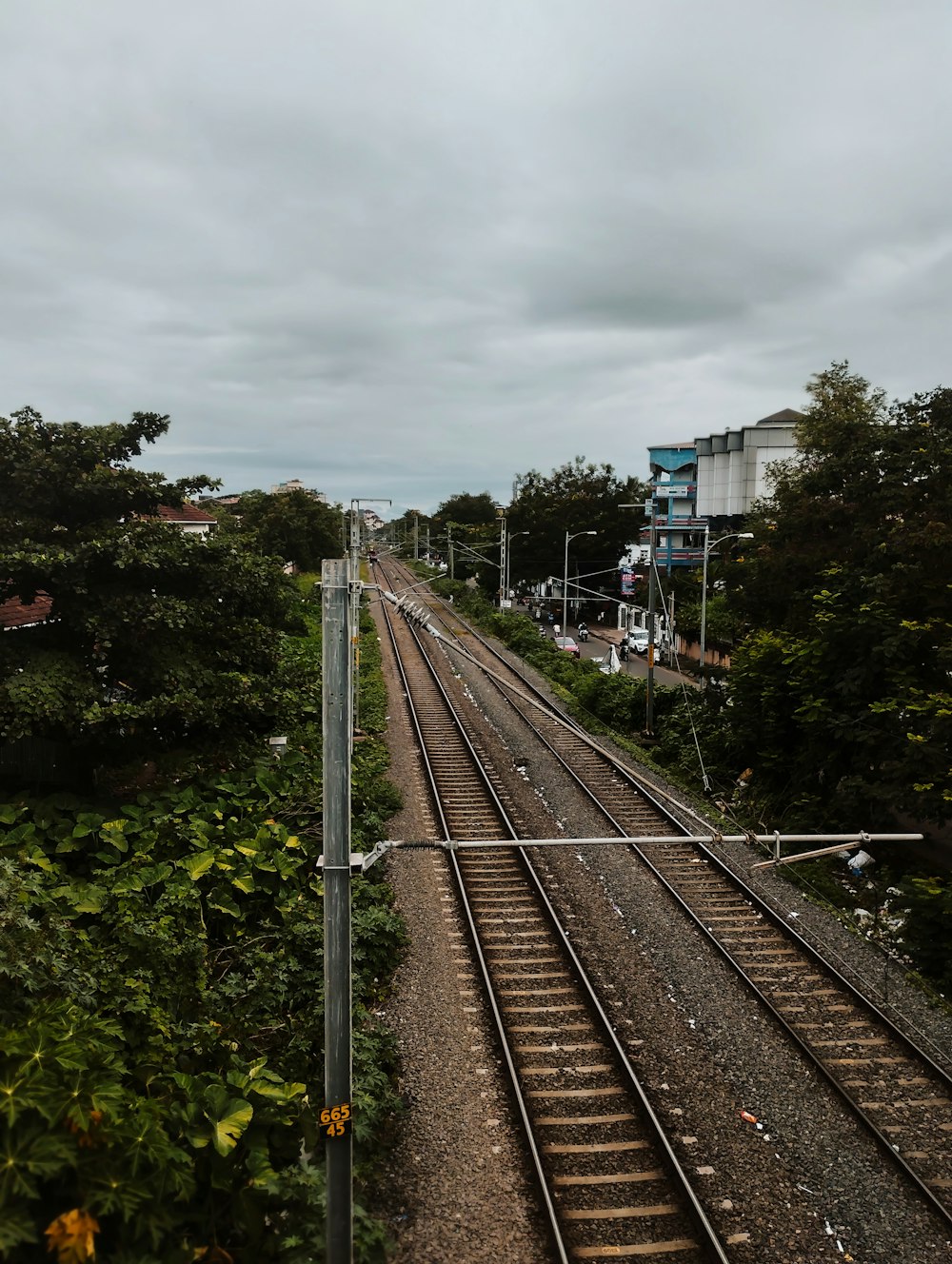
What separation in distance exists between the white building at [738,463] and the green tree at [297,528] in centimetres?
2717

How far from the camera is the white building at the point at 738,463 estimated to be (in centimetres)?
5778

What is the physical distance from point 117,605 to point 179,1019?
5.39 meters

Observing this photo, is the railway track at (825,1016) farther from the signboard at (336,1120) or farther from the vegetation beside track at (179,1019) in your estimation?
the signboard at (336,1120)

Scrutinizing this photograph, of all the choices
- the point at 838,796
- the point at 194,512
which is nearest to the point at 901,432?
the point at 838,796

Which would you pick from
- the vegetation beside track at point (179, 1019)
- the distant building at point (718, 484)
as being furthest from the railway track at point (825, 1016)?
the distant building at point (718, 484)

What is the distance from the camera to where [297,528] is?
181 ft

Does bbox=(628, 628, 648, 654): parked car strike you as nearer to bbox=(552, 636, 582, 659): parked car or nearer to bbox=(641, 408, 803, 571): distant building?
bbox=(552, 636, 582, 659): parked car

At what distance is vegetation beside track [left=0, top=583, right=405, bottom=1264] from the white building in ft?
163

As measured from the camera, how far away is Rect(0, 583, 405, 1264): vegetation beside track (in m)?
4.19

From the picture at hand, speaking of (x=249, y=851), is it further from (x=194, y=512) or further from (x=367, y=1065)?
(x=194, y=512)

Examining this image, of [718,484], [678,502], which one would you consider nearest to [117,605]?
[718,484]

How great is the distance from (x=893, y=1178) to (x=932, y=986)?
12.6ft

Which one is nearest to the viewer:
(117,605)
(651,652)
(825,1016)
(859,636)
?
(825,1016)

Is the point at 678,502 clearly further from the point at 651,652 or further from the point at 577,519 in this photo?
the point at 651,652
